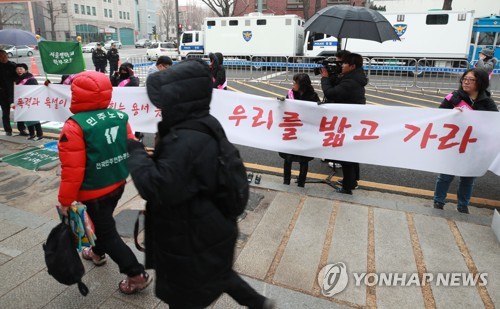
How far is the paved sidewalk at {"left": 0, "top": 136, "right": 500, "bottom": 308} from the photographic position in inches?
104

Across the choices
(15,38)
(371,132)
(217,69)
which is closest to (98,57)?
(15,38)

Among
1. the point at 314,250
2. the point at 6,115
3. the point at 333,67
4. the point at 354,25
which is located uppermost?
the point at 354,25

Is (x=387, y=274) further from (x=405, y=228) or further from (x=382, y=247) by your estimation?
(x=405, y=228)

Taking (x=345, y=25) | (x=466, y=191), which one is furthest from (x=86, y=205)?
(x=466, y=191)

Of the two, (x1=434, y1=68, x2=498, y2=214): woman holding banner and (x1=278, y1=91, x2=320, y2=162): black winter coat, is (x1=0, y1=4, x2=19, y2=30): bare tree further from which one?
(x1=434, y1=68, x2=498, y2=214): woman holding banner

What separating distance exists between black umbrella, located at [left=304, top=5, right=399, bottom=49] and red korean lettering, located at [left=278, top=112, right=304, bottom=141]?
43.7 inches

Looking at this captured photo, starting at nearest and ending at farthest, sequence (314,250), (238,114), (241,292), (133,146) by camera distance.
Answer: (133,146)
(241,292)
(314,250)
(238,114)

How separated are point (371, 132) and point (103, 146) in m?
3.03

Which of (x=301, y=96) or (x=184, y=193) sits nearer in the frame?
(x=184, y=193)

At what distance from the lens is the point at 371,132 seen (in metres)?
4.18

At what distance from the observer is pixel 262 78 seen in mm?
16125

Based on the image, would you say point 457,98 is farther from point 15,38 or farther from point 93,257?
point 15,38

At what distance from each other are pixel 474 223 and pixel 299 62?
13840 mm

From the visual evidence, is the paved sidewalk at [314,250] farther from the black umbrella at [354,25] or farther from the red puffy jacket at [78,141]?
the black umbrella at [354,25]
